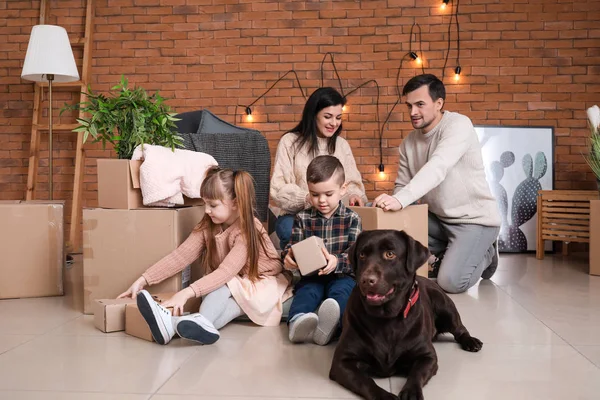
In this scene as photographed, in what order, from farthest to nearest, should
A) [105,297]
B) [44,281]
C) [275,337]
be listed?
[44,281] → [105,297] → [275,337]

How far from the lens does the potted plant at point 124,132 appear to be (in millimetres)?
2752

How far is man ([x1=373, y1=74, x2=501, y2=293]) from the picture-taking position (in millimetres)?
3209

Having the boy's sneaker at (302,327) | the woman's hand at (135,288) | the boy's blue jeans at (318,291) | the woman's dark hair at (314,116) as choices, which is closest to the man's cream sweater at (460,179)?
the woman's dark hair at (314,116)

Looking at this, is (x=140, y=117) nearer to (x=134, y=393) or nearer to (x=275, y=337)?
(x=275, y=337)

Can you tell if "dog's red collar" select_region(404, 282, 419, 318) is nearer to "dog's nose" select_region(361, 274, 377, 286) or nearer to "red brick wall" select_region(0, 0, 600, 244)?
"dog's nose" select_region(361, 274, 377, 286)

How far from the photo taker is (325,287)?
8.49 ft

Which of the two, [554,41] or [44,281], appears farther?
[554,41]

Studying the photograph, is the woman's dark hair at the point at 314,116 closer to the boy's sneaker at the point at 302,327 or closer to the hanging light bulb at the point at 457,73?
the boy's sneaker at the point at 302,327

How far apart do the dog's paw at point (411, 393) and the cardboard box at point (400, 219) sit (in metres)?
1.17

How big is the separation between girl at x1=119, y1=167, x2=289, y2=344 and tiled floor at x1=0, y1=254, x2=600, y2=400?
0.35 feet

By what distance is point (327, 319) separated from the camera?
7.23 feet

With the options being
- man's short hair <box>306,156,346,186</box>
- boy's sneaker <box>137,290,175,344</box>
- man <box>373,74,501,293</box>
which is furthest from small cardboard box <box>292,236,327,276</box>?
man <box>373,74,501,293</box>

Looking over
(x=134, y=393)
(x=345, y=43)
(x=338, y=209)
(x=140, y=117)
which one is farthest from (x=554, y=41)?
A: (x=134, y=393)

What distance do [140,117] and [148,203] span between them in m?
0.41
